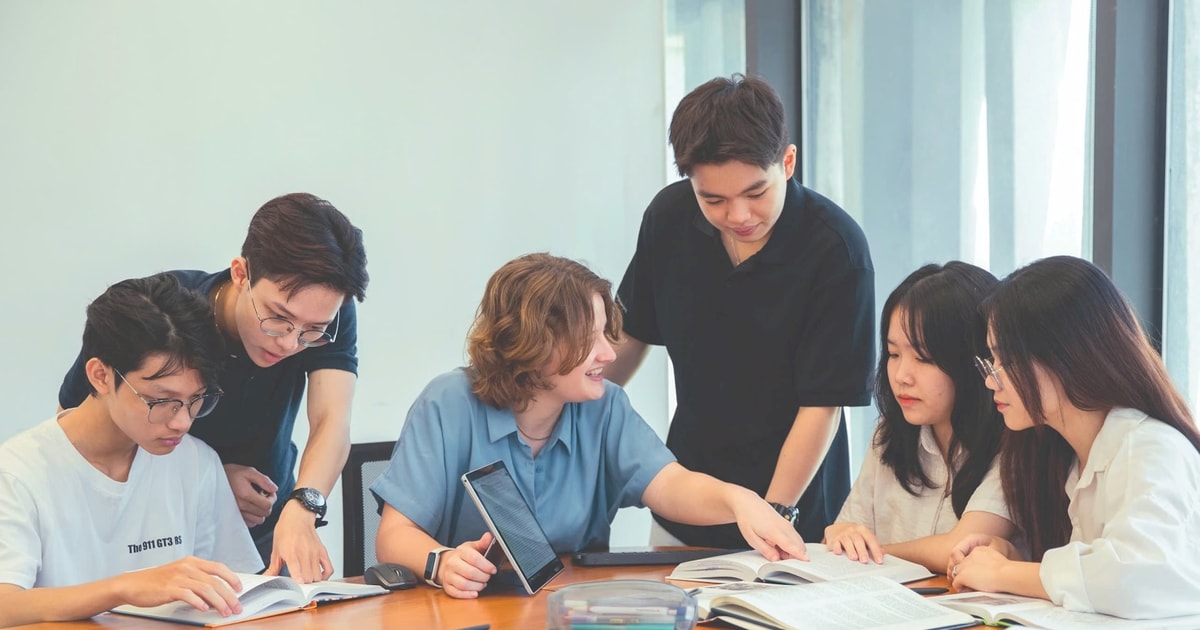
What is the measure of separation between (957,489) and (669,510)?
54cm

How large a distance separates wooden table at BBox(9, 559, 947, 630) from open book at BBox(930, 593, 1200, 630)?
0.68 ft

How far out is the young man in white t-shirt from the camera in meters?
1.82

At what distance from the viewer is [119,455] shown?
197cm

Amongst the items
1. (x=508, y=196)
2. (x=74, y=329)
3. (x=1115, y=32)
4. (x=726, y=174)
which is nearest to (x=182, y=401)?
(x=726, y=174)

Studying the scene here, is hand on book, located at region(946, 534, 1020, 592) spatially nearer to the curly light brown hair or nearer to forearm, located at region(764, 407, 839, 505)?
forearm, located at region(764, 407, 839, 505)

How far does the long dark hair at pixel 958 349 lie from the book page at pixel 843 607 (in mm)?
507

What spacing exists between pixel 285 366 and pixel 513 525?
72 cm

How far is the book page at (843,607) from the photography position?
148cm

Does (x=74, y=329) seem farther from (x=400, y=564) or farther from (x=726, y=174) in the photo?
(x=726, y=174)

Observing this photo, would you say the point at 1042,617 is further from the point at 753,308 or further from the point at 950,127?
the point at 950,127

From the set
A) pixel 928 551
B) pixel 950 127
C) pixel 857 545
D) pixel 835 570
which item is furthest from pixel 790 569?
pixel 950 127

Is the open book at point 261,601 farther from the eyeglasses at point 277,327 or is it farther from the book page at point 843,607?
the book page at point 843,607

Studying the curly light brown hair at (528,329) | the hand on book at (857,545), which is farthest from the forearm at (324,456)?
the hand on book at (857,545)

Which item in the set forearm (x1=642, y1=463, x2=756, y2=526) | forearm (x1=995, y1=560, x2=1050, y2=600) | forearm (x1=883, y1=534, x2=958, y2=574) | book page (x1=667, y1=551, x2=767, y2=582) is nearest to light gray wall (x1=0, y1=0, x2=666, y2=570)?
forearm (x1=642, y1=463, x2=756, y2=526)
